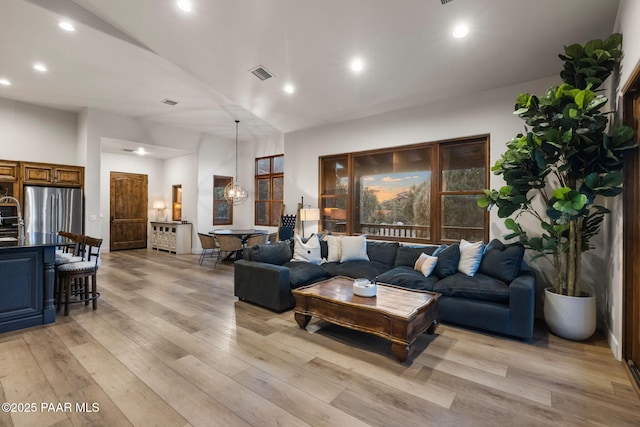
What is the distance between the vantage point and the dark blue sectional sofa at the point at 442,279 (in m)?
3.11

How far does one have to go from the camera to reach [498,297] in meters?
3.20

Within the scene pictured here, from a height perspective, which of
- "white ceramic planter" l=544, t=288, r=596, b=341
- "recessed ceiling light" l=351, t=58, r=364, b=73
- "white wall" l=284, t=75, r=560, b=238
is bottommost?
"white ceramic planter" l=544, t=288, r=596, b=341

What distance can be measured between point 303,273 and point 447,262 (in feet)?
6.21

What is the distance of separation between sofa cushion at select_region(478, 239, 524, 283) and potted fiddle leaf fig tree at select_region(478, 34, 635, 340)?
0.50ft

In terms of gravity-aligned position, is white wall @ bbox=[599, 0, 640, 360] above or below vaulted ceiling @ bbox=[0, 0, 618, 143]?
below

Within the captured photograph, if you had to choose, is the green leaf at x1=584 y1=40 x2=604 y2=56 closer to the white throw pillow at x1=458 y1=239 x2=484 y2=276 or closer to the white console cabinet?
the white throw pillow at x1=458 y1=239 x2=484 y2=276

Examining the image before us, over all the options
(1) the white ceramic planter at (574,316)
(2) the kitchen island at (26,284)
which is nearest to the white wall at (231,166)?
(2) the kitchen island at (26,284)

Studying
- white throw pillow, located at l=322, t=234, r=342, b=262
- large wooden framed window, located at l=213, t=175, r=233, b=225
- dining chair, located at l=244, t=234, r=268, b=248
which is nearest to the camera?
white throw pillow, located at l=322, t=234, r=342, b=262

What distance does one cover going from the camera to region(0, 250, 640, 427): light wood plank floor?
6.34ft

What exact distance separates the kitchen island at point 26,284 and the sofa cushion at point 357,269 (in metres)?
3.37

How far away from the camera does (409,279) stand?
3.68 metres

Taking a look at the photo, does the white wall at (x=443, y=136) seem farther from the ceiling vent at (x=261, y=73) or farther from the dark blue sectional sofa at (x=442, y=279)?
the ceiling vent at (x=261, y=73)

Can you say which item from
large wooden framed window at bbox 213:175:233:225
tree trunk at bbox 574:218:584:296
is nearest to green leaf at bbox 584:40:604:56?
tree trunk at bbox 574:218:584:296

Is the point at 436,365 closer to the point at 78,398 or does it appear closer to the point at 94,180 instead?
the point at 78,398
